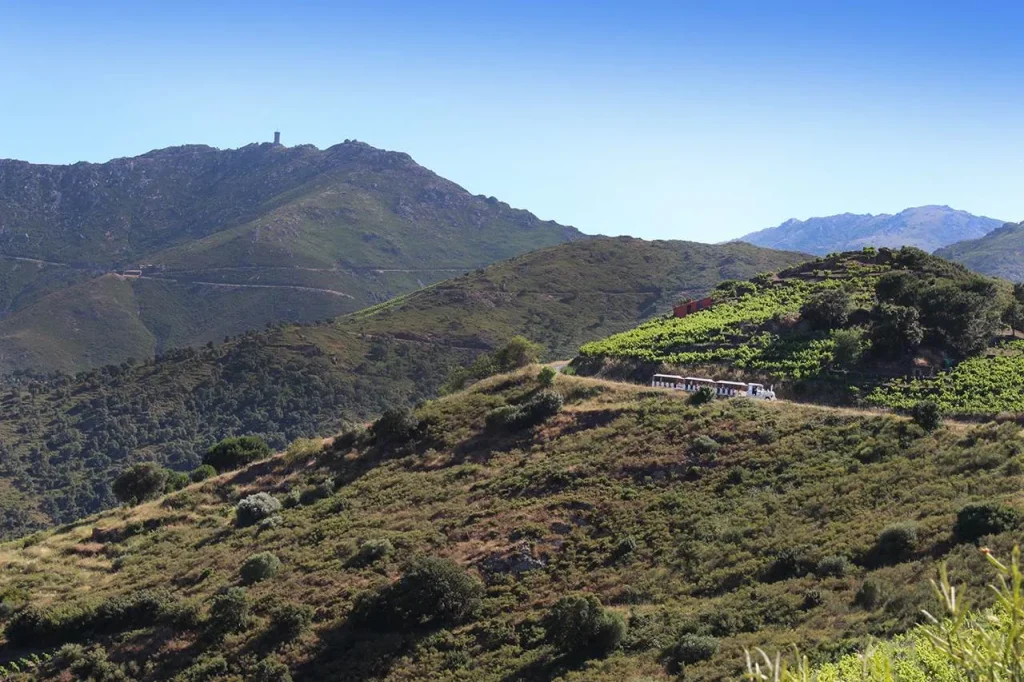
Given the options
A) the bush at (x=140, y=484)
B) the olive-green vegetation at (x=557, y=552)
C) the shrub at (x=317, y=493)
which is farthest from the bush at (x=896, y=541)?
the bush at (x=140, y=484)

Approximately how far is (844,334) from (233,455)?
43.2 meters

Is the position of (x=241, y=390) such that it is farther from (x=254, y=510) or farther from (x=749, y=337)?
(x=749, y=337)

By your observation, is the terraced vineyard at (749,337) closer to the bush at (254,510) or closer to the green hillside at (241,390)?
the bush at (254,510)

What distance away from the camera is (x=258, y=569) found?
33.4m

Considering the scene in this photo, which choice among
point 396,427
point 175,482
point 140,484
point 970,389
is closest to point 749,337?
point 970,389

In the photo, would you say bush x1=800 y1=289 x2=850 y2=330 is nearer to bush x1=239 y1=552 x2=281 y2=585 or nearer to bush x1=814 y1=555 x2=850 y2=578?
bush x1=814 y1=555 x2=850 y2=578

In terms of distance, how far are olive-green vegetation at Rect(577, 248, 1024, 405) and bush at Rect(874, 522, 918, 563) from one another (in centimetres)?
1708

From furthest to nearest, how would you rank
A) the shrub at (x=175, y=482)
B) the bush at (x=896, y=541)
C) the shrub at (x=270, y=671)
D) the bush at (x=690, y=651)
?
the shrub at (x=175, y=482) → the shrub at (x=270, y=671) → the bush at (x=896, y=541) → the bush at (x=690, y=651)

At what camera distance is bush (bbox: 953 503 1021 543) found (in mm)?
23328

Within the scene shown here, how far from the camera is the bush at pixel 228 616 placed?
29125 millimetres

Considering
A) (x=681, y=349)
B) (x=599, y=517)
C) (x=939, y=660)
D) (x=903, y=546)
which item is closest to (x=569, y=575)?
(x=599, y=517)

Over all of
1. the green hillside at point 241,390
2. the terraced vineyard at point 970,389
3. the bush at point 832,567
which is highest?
the terraced vineyard at point 970,389

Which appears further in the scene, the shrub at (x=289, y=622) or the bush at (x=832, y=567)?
the shrub at (x=289, y=622)

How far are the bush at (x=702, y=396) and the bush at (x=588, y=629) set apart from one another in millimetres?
20099
